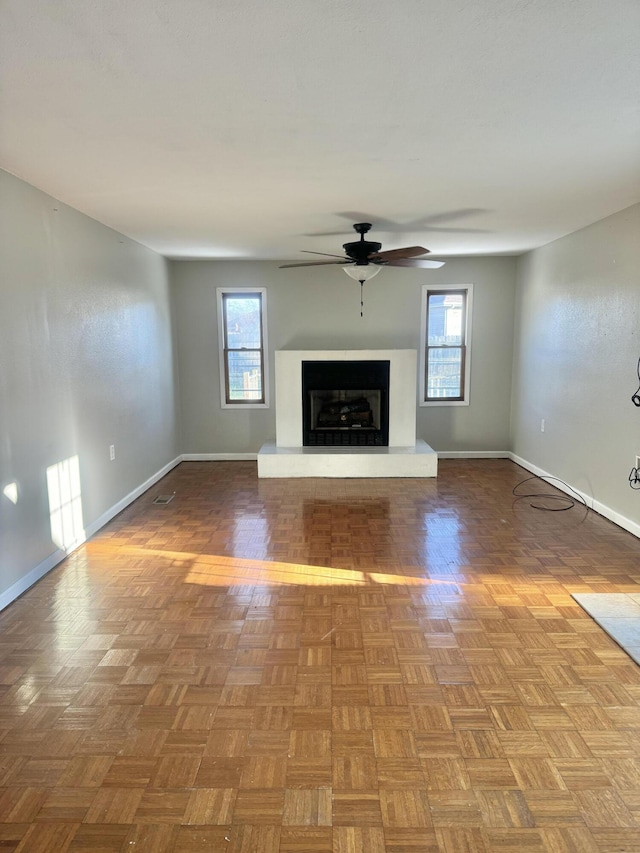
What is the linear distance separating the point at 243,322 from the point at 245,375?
1.98 feet

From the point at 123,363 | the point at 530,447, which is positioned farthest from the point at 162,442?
the point at 530,447

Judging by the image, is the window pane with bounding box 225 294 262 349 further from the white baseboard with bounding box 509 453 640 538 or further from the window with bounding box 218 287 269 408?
the white baseboard with bounding box 509 453 640 538

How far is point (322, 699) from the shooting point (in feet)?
6.36

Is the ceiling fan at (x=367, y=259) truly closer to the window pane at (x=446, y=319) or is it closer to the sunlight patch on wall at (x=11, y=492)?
the window pane at (x=446, y=319)

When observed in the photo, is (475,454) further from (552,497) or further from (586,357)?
(586,357)

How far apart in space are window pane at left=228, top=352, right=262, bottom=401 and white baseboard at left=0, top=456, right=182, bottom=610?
4.79 feet

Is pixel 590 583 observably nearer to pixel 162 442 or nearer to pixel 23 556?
pixel 23 556

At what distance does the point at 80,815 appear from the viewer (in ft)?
4.79

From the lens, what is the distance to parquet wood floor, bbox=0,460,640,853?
4.71 ft

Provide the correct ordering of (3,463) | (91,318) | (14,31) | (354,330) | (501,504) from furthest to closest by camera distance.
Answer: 1. (354,330)
2. (501,504)
3. (91,318)
4. (3,463)
5. (14,31)

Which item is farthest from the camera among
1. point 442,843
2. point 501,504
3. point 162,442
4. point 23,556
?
point 162,442

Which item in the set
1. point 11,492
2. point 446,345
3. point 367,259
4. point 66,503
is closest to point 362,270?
point 367,259

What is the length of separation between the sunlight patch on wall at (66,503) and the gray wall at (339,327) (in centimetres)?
257

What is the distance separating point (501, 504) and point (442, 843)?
10.4ft
